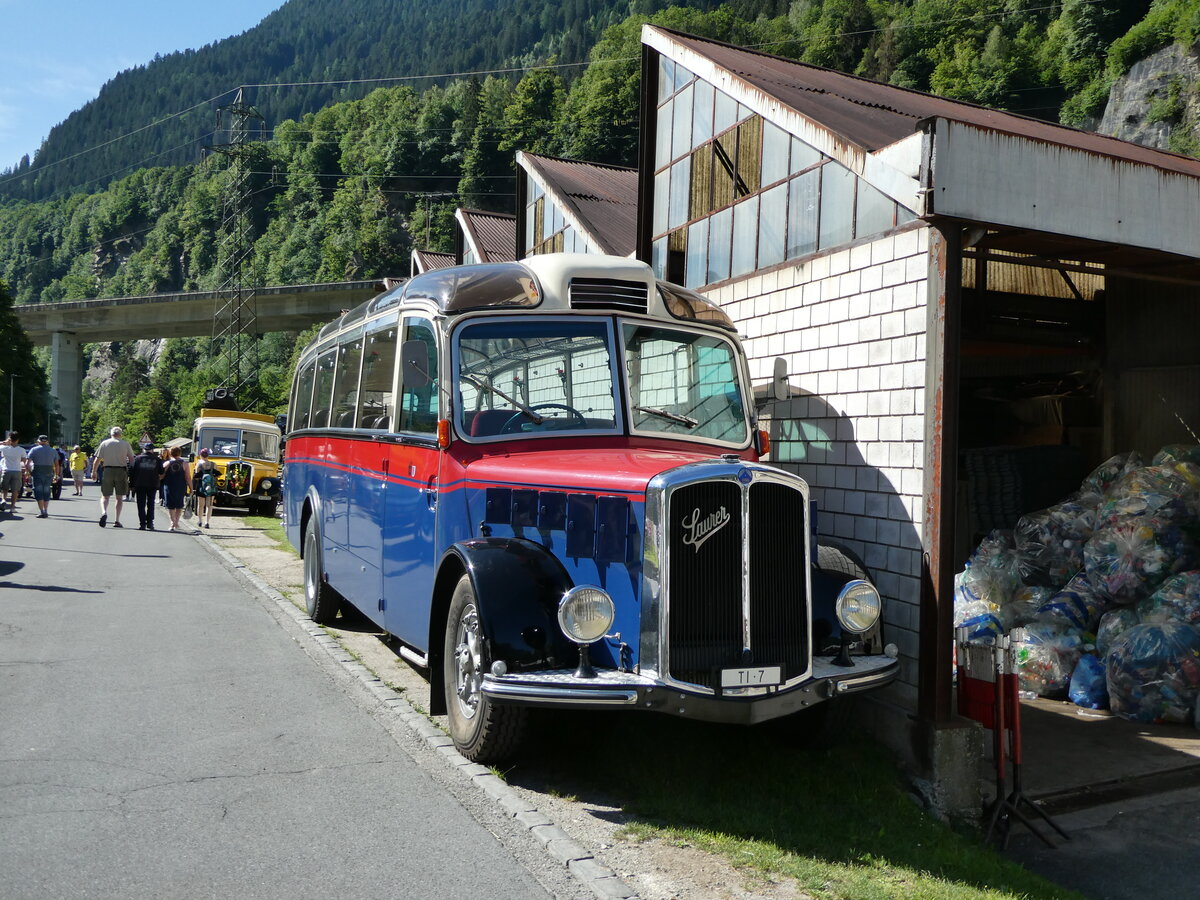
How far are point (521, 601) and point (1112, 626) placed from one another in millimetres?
4920

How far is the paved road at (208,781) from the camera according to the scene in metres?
4.19

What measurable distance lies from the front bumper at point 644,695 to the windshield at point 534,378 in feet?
5.62

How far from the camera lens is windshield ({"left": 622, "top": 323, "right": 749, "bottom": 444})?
6.29 metres

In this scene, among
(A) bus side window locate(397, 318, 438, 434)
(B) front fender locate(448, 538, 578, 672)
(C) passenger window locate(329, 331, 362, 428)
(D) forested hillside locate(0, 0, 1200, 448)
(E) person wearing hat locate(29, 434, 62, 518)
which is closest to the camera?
(B) front fender locate(448, 538, 578, 672)

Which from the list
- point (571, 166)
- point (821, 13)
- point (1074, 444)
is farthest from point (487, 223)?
point (821, 13)

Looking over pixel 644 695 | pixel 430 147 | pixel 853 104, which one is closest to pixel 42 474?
pixel 853 104

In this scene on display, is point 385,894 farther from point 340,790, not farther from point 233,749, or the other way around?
point 233,749

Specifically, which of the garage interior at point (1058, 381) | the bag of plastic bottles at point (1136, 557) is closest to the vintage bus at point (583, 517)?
the bag of plastic bottles at point (1136, 557)

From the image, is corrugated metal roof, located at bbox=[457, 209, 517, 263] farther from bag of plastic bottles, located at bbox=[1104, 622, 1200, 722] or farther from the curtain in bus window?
bag of plastic bottles, located at bbox=[1104, 622, 1200, 722]

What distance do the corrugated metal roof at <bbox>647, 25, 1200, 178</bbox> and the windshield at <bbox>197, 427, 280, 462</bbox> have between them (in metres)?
16.8

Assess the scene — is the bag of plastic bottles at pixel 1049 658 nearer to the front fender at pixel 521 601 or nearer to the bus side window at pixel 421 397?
the front fender at pixel 521 601

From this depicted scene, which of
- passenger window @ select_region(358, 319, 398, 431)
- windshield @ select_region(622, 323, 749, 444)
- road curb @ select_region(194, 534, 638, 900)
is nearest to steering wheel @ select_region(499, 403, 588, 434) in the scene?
windshield @ select_region(622, 323, 749, 444)

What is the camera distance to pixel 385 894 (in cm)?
405

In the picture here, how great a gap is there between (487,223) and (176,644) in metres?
22.4
